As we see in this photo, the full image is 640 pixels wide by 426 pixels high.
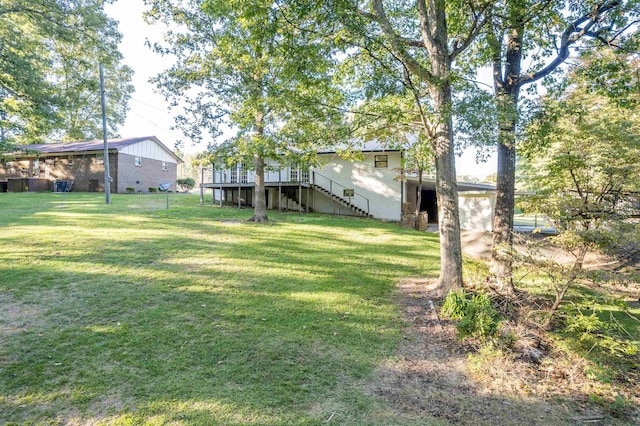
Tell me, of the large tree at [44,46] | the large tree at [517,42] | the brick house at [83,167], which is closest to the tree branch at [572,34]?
the large tree at [517,42]

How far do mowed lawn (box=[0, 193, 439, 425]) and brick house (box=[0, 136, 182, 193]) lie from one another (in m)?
18.6

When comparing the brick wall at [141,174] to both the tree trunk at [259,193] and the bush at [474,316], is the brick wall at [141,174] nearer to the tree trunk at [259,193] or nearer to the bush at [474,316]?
the tree trunk at [259,193]

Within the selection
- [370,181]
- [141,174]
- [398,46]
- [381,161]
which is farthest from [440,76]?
[141,174]

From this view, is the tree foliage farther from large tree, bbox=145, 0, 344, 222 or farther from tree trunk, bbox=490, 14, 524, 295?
large tree, bbox=145, 0, 344, 222

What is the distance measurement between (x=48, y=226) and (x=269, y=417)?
11.0 meters

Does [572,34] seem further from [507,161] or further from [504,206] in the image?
[504,206]

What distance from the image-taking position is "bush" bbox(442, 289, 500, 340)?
4684mm

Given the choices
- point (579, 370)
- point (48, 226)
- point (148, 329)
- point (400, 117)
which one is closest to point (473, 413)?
point (579, 370)

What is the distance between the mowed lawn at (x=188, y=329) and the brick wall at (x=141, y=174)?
18363 millimetres

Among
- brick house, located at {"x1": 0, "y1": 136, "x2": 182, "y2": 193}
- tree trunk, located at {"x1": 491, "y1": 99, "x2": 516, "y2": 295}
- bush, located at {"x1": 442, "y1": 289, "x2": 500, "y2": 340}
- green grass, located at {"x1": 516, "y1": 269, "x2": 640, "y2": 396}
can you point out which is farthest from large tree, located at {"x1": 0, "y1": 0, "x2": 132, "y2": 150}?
green grass, located at {"x1": 516, "y1": 269, "x2": 640, "y2": 396}

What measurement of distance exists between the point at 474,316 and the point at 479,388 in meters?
1.47

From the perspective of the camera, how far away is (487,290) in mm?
6242

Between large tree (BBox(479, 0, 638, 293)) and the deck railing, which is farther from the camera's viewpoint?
the deck railing

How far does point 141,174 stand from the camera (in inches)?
1127
